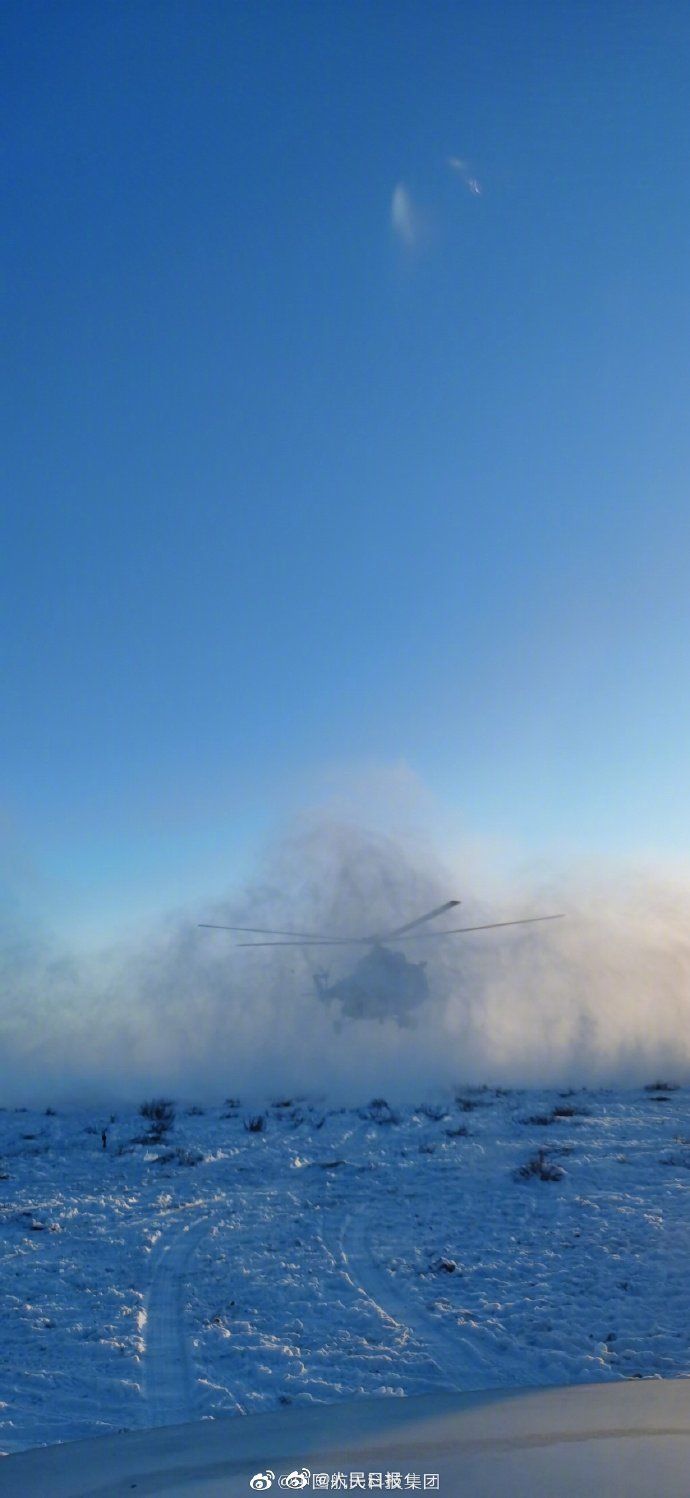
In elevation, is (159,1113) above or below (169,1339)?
above

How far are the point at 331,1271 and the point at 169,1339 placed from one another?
2.12 meters

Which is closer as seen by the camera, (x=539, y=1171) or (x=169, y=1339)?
(x=169, y=1339)

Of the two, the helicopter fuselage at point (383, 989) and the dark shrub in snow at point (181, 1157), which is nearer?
the dark shrub in snow at point (181, 1157)

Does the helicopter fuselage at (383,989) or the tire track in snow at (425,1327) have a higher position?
the helicopter fuselage at (383,989)

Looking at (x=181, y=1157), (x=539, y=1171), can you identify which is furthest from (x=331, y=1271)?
(x=181, y=1157)

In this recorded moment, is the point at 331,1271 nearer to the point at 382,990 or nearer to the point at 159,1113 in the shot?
the point at 159,1113

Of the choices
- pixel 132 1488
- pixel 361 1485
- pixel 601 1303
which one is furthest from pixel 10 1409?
pixel 601 1303

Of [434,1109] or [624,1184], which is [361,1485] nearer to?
[624,1184]

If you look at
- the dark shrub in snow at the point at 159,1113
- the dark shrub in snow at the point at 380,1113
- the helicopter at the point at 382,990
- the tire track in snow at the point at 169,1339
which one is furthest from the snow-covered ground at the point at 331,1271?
the helicopter at the point at 382,990

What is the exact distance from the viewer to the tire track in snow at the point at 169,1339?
562 cm

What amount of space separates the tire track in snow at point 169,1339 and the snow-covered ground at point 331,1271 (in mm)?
23

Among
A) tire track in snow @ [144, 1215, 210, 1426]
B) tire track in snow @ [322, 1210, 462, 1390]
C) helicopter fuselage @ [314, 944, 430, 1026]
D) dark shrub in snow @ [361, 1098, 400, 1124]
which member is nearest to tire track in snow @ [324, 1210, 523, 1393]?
tire track in snow @ [322, 1210, 462, 1390]

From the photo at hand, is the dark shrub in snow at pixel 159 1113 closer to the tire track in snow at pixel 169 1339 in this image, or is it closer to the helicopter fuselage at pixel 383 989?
the tire track in snow at pixel 169 1339

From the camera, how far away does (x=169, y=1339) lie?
6.93 m
